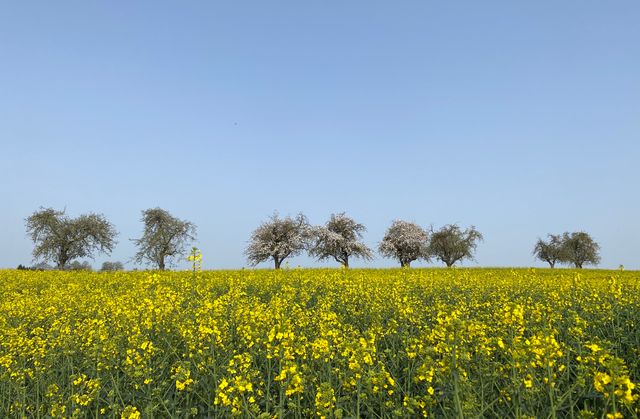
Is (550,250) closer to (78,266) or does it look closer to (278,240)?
(278,240)

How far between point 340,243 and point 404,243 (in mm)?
10490

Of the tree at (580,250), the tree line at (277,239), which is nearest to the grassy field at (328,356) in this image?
the tree line at (277,239)

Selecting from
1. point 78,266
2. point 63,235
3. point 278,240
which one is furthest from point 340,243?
point 78,266

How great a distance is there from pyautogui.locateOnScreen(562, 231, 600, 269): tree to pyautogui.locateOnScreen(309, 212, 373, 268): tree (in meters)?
39.5

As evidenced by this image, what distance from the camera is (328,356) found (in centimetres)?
659

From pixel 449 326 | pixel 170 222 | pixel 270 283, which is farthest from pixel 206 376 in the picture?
pixel 170 222

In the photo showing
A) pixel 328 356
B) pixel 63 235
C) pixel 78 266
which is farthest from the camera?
pixel 78 266

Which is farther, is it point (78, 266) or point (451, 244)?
point (78, 266)

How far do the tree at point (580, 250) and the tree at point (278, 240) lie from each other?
49.4 meters

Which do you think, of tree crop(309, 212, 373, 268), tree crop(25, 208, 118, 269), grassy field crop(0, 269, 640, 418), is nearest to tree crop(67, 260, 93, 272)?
tree crop(25, 208, 118, 269)

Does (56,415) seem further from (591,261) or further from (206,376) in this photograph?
(591,261)

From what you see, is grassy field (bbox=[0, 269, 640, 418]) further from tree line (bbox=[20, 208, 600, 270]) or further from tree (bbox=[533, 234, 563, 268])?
tree (bbox=[533, 234, 563, 268])

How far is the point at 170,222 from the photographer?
64562 millimetres

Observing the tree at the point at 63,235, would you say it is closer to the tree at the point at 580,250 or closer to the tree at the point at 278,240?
the tree at the point at 278,240
